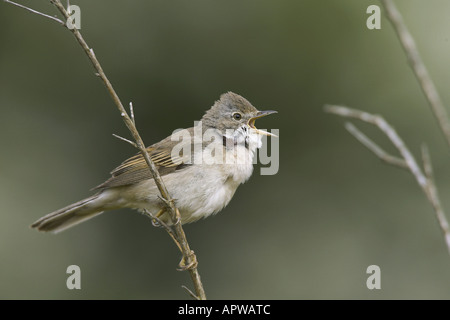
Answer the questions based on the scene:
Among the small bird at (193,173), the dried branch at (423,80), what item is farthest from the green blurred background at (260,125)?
the dried branch at (423,80)

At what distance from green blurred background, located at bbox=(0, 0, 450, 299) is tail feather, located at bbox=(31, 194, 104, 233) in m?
1.79

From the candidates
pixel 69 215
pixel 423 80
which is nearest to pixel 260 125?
pixel 69 215

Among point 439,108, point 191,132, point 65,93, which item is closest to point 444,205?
point 191,132

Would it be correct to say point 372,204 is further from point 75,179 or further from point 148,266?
point 75,179

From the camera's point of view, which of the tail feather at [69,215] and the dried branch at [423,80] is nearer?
the dried branch at [423,80]

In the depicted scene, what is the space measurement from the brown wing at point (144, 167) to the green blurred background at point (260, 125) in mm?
1847

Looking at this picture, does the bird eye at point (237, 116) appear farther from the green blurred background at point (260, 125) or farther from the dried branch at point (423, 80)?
the dried branch at point (423, 80)

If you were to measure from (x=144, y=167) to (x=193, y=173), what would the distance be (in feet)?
1.52

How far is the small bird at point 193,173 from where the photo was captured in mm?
4285

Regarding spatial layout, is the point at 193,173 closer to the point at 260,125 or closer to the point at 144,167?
the point at 144,167

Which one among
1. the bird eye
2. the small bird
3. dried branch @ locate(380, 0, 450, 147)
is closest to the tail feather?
the small bird

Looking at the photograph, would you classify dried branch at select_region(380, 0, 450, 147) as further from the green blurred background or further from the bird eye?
Result: the green blurred background

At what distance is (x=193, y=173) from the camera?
4332 millimetres

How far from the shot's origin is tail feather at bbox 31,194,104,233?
464cm
